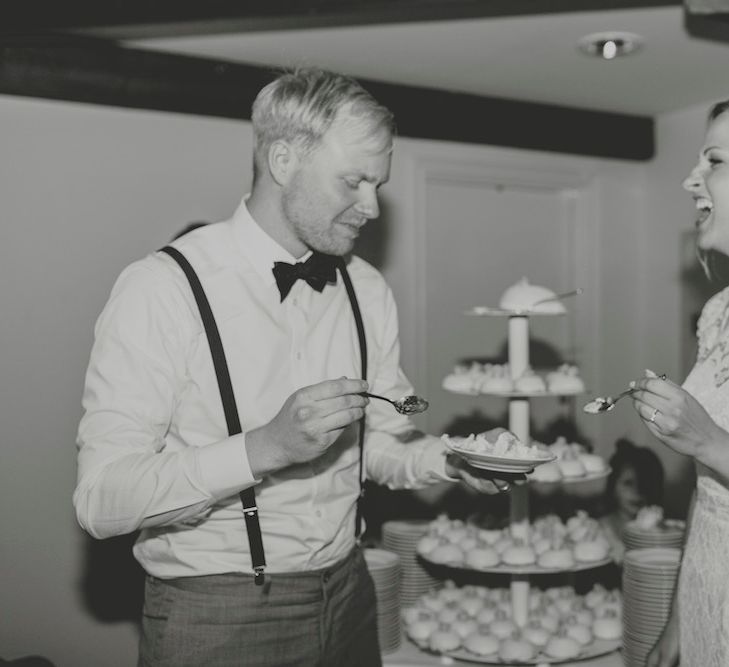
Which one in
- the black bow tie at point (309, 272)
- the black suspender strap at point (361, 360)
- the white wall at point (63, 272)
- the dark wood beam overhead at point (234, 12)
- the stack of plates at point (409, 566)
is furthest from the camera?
the stack of plates at point (409, 566)

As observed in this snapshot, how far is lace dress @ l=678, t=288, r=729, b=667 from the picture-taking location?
195 cm

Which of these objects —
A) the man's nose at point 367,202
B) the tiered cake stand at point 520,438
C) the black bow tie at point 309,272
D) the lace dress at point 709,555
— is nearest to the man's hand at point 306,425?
the black bow tie at point 309,272

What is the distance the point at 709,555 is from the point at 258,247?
1280mm

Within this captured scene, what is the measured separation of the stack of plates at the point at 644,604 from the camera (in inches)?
117

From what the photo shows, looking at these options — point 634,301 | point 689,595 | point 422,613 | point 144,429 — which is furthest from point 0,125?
point 634,301

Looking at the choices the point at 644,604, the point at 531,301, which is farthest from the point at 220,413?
the point at 644,604

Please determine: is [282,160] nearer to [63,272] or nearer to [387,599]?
[63,272]

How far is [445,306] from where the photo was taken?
4.42 meters

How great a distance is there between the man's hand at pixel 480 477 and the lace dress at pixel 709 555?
1.41ft

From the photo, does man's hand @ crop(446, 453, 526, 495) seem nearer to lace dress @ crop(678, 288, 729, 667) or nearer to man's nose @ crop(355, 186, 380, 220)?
lace dress @ crop(678, 288, 729, 667)

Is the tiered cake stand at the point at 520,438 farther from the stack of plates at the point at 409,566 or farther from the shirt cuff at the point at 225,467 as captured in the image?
the shirt cuff at the point at 225,467

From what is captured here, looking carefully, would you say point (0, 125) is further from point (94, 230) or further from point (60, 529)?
point (60, 529)

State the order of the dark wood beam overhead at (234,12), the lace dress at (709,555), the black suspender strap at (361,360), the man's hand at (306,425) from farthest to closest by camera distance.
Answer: the dark wood beam overhead at (234,12), the black suspender strap at (361,360), the lace dress at (709,555), the man's hand at (306,425)

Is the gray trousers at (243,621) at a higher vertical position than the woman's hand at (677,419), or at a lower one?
lower
